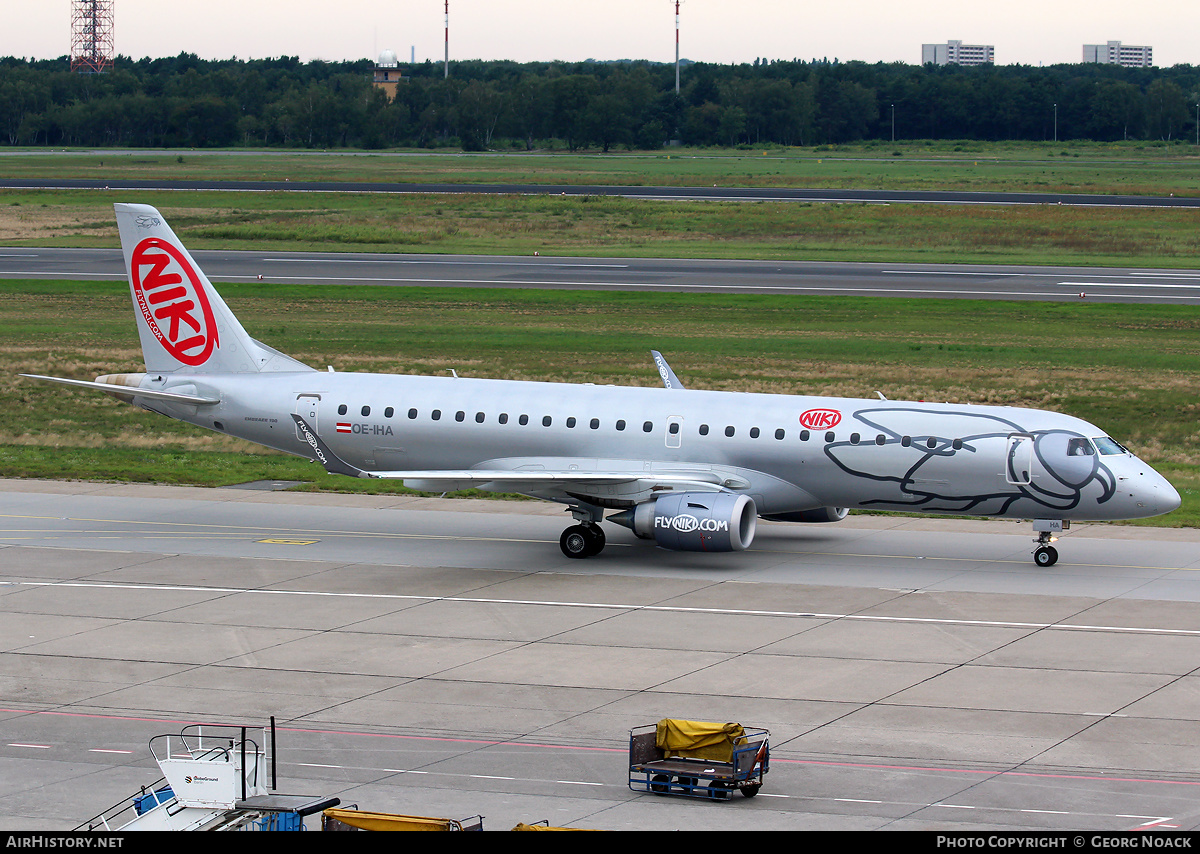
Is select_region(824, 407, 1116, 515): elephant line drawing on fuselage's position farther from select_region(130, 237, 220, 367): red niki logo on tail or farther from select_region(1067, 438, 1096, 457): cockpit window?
select_region(130, 237, 220, 367): red niki logo on tail

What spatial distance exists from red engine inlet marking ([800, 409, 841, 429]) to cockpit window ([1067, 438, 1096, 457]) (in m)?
5.29

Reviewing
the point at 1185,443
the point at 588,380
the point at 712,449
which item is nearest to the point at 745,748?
the point at 712,449

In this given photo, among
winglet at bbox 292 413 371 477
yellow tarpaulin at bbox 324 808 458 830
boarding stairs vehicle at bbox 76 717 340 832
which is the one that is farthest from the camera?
winglet at bbox 292 413 371 477

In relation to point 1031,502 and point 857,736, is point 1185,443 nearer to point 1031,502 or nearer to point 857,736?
point 1031,502

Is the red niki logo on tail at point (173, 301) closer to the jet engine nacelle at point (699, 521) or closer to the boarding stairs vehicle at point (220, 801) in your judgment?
the jet engine nacelle at point (699, 521)

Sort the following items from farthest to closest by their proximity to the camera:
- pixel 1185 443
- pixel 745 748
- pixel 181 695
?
pixel 1185 443, pixel 181 695, pixel 745 748

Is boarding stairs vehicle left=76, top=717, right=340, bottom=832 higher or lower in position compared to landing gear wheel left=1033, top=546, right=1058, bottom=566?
higher

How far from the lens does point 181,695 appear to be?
24.9 m

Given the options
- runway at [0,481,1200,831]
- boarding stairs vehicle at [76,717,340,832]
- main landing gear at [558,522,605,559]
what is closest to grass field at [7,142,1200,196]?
runway at [0,481,1200,831]

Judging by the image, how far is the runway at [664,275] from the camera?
84.4 meters

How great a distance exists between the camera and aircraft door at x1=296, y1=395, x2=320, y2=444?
38031 millimetres

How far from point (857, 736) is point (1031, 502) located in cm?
1316

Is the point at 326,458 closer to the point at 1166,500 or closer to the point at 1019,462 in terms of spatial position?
the point at 1019,462
